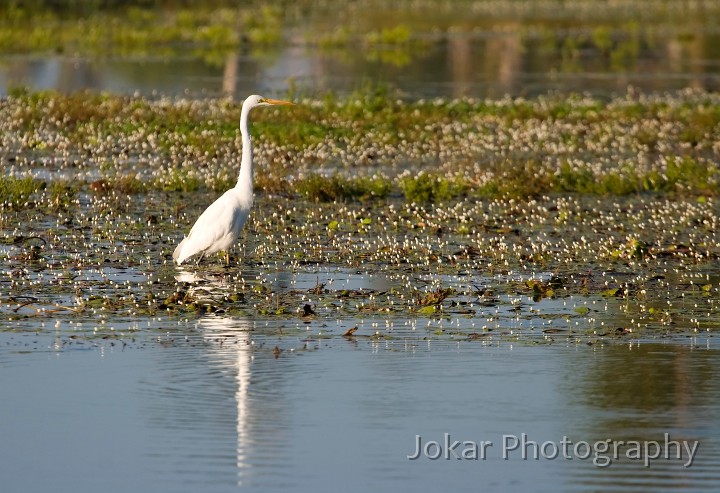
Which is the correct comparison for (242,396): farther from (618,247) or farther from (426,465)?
(618,247)

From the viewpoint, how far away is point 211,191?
1725 centimetres

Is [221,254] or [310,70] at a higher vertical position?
[310,70]

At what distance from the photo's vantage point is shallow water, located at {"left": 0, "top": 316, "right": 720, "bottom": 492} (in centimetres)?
752

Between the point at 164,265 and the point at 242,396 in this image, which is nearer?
the point at 242,396

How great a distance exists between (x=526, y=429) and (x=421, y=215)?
754cm

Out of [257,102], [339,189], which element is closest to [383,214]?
[339,189]

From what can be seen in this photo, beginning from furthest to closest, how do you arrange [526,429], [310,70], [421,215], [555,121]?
1. [310,70]
2. [555,121]
3. [421,215]
4. [526,429]

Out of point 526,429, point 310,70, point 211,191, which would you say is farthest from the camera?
point 310,70

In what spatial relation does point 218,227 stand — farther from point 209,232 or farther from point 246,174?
point 246,174

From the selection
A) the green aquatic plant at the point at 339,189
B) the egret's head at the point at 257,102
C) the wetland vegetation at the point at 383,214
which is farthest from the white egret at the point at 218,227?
the green aquatic plant at the point at 339,189

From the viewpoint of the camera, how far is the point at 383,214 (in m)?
15.9

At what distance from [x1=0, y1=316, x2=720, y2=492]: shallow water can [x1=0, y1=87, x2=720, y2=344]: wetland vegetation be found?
1.67 feet

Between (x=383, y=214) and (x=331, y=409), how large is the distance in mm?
7311

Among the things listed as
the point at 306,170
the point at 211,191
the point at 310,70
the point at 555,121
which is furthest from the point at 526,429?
the point at 310,70
